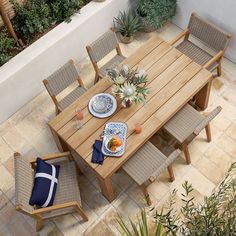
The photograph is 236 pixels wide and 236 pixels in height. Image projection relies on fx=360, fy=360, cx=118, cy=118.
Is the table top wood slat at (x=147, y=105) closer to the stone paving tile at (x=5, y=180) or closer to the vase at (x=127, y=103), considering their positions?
the vase at (x=127, y=103)

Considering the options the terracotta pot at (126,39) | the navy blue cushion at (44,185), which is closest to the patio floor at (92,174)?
the navy blue cushion at (44,185)

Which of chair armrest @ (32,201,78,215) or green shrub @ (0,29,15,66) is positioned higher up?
green shrub @ (0,29,15,66)

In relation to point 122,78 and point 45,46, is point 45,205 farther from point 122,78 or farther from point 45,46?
point 45,46

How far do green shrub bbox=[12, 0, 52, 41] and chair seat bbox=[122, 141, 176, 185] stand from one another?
2371mm

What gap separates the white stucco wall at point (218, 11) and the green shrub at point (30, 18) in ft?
6.94

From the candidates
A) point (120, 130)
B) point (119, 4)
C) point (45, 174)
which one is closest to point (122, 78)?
point (120, 130)

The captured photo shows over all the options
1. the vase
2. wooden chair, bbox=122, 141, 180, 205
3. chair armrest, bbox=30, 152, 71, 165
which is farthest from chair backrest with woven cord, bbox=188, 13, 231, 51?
chair armrest, bbox=30, 152, 71, 165

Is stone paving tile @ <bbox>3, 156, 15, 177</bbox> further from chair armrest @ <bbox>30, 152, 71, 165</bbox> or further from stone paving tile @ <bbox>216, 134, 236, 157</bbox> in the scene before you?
stone paving tile @ <bbox>216, 134, 236, 157</bbox>

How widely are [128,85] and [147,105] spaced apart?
41 centimetres

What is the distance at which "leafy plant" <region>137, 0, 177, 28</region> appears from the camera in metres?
5.56

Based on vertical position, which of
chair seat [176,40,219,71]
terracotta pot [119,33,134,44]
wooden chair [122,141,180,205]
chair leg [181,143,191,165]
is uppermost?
chair seat [176,40,219,71]

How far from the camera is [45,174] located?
4.12 m

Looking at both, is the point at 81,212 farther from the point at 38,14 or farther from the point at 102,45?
the point at 38,14

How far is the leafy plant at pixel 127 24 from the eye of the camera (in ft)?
18.8
